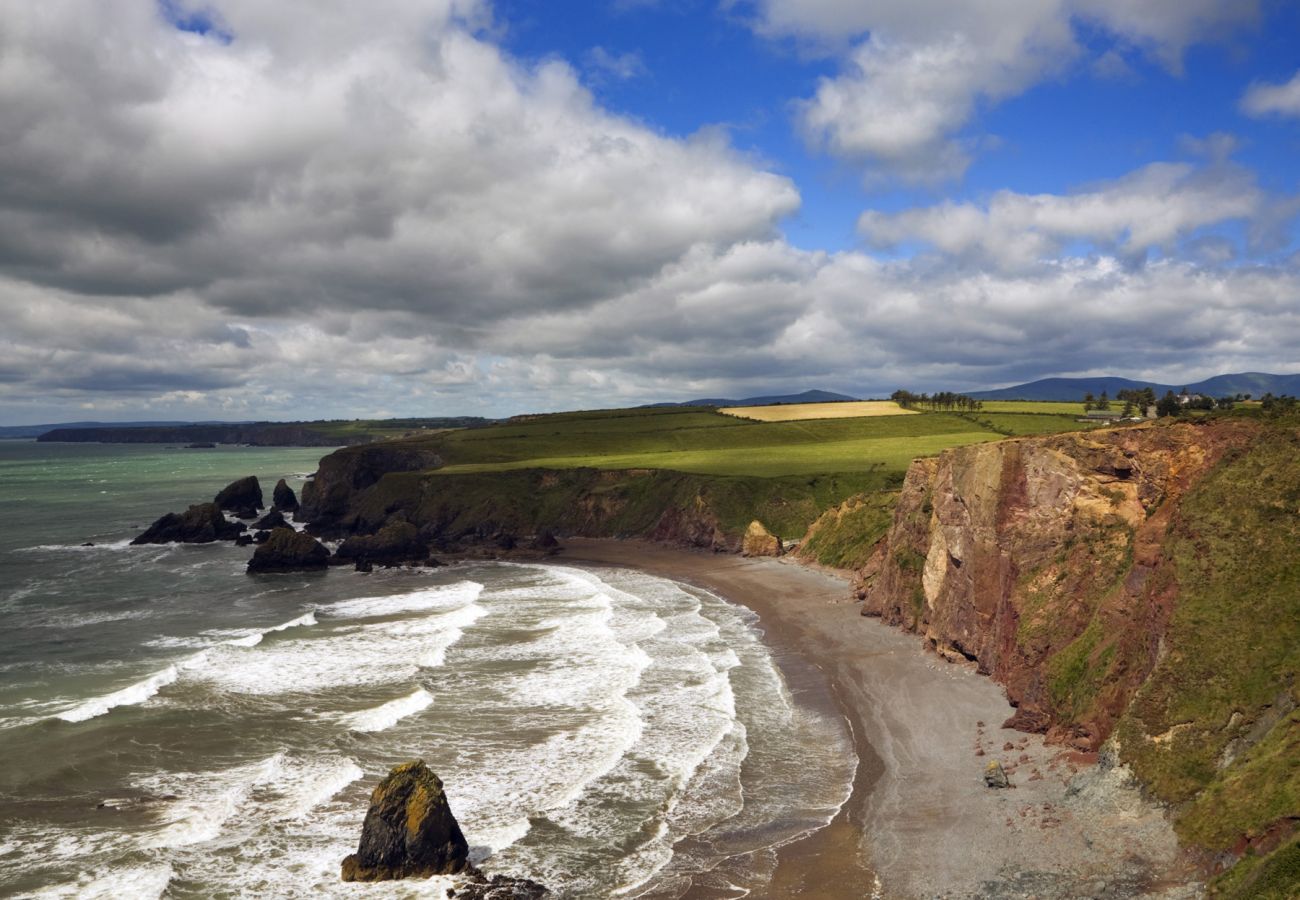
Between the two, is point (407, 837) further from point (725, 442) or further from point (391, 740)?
point (725, 442)

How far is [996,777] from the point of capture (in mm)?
29219

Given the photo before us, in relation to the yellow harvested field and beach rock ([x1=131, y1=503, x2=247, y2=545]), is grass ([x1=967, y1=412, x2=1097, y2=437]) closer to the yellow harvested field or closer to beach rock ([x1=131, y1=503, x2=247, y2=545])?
the yellow harvested field

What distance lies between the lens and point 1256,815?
20.4 m

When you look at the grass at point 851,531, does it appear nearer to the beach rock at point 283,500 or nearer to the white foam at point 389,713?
the white foam at point 389,713

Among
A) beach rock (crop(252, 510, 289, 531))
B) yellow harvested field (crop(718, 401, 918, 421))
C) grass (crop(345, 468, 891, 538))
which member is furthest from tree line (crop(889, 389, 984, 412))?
beach rock (crop(252, 510, 289, 531))

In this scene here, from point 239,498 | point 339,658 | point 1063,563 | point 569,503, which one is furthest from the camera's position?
point 239,498

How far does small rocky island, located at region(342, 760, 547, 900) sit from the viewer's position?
2480 cm

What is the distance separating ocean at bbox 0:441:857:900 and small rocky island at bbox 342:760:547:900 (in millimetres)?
533

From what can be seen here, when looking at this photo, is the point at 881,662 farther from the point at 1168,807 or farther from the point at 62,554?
the point at 62,554

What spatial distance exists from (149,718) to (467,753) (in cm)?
1766

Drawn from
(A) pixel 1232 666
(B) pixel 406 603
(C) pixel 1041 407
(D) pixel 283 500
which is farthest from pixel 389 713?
(C) pixel 1041 407

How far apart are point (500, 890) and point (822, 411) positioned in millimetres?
147587

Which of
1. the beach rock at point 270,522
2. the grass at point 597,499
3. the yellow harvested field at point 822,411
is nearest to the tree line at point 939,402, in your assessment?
the yellow harvested field at point 822,411

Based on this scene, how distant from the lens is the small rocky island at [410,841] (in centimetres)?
2480
